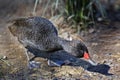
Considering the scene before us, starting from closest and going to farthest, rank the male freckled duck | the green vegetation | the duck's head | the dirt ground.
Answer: the duck's head
the dirt ground
the male freckled duck
the green vegetation

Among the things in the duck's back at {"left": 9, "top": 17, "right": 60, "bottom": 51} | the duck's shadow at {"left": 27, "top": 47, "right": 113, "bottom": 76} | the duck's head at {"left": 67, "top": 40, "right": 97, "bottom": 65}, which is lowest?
the duck's shadow at {"left": 27, "top": 47, "right": 113, "bottom": 76}

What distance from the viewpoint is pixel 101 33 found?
5.45 meters

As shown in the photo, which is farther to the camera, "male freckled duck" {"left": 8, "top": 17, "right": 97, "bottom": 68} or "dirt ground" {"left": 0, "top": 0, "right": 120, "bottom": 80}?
"male freckled duck" {"left": 8, "top": 17, "right": 97, "bottom": 68}

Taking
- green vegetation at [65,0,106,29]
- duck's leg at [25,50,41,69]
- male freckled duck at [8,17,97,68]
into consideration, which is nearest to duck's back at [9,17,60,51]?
male freckled duck at [8,17,97,68]

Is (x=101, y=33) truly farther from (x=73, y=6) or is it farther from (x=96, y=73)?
(x=96, y=73)

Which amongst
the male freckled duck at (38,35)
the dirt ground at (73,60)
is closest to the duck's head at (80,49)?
the male freckled duck at (38,35)

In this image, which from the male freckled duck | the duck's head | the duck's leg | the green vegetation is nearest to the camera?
the duck's head

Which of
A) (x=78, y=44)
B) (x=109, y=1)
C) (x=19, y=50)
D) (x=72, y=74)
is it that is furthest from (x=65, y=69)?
(x=109, y=1)

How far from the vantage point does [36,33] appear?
174 inches

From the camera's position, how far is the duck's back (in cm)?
439

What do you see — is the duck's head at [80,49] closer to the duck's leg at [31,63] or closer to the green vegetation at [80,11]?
the duck's leg at [31,63]

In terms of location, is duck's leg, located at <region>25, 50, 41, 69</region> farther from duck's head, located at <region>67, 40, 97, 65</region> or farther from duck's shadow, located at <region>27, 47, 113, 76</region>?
duck's head, located at <region>67, 40, 97, 65</region>

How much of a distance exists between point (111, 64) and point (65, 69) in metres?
0.61

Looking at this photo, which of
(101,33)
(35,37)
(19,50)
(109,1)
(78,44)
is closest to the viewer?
(78,44)
